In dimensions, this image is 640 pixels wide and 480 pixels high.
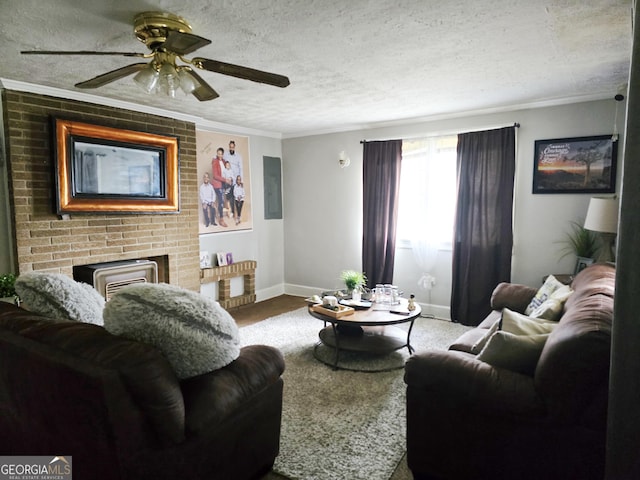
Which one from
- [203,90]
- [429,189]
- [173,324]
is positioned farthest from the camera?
[429,189]

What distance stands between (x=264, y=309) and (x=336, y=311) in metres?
2.06

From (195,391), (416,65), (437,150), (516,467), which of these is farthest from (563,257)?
(195,391)

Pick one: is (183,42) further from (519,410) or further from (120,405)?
(519,410)

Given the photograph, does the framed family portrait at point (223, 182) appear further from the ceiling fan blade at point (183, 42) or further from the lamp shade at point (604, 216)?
the lamp shade at point (604, 216)

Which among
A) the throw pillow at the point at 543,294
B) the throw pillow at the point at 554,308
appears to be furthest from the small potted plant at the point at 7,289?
the throw pillow at the point at 543,294

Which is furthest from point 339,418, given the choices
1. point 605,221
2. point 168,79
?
point 605,221

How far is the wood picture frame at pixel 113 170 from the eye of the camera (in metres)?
3.39

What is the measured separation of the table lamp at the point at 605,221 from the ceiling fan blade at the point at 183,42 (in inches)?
131

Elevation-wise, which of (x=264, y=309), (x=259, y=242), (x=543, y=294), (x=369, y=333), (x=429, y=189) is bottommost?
(x=264, y=309)

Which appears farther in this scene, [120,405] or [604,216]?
[604,216]

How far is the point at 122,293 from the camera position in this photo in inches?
62.4

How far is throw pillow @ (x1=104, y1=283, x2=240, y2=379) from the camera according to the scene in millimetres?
1498

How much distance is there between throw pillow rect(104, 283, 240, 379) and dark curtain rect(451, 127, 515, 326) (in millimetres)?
3457

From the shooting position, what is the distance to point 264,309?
203 inches
